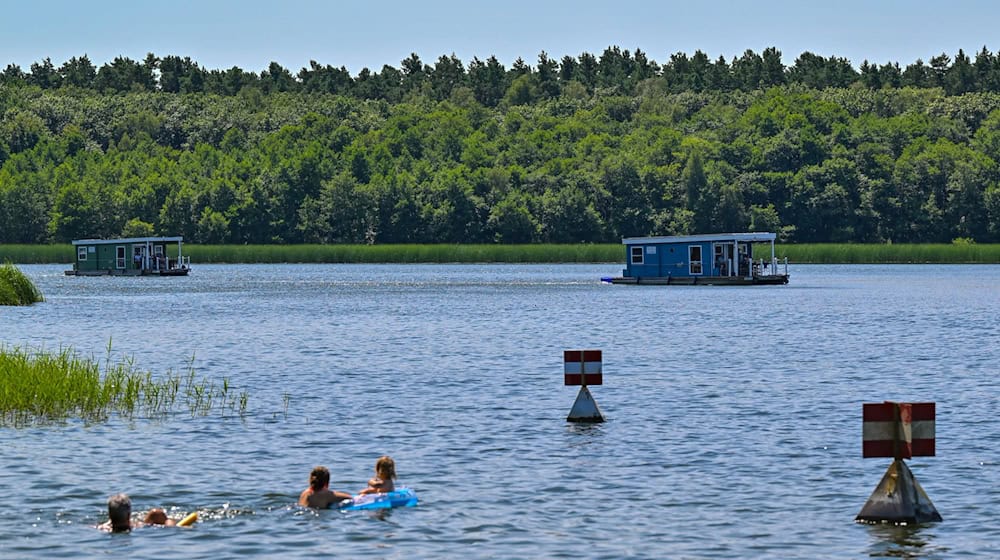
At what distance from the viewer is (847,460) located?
1078 inches

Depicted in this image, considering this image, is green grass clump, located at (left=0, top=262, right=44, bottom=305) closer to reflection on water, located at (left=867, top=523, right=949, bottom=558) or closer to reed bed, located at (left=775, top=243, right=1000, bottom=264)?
reflection on water, located at (left=867, top=523, right=949, bottom=558)

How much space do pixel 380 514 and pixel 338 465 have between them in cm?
463

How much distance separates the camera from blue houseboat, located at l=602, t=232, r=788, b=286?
115 meters

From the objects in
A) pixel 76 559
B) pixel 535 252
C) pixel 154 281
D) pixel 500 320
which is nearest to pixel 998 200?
pixel 535 252

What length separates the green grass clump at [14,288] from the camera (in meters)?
Answer: 83.6

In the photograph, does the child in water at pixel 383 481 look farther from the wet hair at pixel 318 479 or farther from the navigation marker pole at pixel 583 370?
the navigation marker pole at pixel 583 370

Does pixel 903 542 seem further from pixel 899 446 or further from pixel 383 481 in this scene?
pixel 383 481

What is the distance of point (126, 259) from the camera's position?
149m

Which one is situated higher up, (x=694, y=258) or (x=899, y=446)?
(x=694, y=258)

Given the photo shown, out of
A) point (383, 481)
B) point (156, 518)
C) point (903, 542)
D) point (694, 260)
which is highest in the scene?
point (694, 260)

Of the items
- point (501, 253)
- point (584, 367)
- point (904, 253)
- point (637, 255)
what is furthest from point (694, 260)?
point (584, 367)

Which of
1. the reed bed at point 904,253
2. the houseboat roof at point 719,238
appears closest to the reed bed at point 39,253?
the reed bed at point 904,253

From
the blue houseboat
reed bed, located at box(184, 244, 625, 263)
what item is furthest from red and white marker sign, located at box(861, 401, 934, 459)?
reed bed, located at box(184, 244, 625, 263)

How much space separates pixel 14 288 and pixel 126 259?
214 ft
